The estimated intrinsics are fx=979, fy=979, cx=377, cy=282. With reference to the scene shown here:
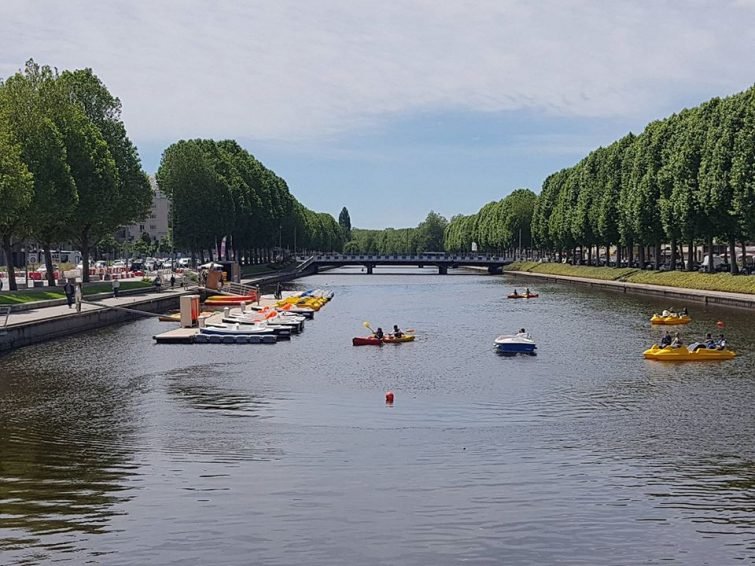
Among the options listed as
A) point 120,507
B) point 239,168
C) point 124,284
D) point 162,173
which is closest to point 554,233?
point 239,168

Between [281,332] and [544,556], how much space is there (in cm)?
5424

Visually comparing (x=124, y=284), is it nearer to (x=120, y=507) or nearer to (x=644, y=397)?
(x=644, y=397)

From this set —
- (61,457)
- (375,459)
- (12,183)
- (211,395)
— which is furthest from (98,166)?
(375,459)

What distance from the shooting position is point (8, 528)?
24391mm

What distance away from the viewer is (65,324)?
243ft

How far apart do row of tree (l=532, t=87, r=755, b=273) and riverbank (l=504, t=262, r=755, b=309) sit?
13.1 feet

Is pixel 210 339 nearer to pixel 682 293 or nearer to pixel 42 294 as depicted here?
pixel 42 294

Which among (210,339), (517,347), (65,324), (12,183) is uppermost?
(12,183)

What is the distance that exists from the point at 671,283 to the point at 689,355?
228 ft

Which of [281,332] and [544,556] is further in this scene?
[281,332]

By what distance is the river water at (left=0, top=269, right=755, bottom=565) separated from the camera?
23.3m

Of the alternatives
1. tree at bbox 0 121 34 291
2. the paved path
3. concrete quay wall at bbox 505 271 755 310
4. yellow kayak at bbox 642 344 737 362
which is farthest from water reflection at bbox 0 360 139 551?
concrete quay wall at bbox 505 271 755 310

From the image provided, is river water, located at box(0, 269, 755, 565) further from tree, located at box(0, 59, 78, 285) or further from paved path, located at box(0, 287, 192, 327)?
tree, located at box(0, 59, 78, 285)

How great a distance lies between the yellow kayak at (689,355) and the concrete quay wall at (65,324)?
133 ft
